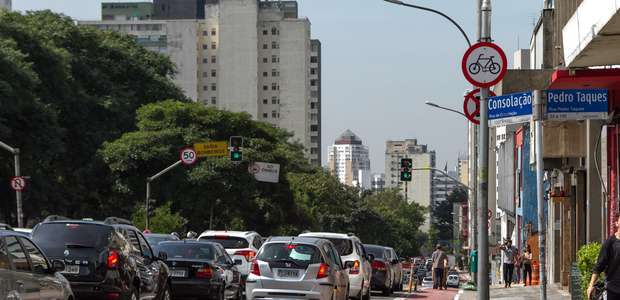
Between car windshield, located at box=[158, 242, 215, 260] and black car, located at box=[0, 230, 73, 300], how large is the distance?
9.30 meters

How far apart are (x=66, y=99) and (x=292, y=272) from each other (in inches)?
1773

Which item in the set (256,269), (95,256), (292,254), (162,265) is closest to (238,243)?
(256,269)

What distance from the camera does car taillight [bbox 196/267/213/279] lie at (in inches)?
974

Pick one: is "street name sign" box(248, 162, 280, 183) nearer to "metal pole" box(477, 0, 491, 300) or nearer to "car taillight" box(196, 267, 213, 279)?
"car taillight" box(196, 267, 213, 279)

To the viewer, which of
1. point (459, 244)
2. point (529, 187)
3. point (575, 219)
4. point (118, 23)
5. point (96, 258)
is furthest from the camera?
point (118, 23)

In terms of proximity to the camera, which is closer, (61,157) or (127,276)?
(127,276)

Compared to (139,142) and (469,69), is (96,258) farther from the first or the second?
(139,142)

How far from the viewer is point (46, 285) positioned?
15133 mm

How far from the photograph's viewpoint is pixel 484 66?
756 inches

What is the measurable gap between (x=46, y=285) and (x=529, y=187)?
48.4m

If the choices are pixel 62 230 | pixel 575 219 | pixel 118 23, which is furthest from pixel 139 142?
pixel 118 23

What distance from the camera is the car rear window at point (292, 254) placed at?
76.0ft

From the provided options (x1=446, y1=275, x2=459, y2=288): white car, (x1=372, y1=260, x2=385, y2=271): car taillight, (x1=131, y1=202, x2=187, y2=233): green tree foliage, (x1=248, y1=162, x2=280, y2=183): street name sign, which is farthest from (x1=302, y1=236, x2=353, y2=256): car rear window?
(x1=446, y1=275, x2=459, y2=288): white car

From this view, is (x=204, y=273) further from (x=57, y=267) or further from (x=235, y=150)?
(x=235, y=150)
